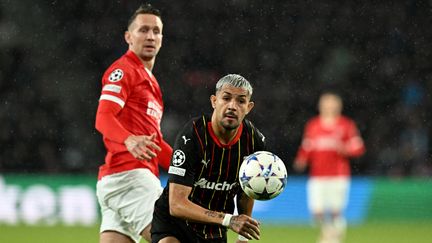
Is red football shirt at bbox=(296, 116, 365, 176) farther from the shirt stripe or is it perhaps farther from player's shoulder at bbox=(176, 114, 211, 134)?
player's shoulder at bbox=(176, 114, 211, 134)

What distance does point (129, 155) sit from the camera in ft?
20.3

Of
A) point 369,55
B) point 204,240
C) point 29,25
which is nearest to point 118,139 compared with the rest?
point 204,240

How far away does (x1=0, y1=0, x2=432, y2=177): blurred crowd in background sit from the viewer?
16.4m

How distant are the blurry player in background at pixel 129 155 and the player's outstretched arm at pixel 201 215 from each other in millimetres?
770

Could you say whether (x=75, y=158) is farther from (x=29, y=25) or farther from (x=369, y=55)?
(x=369, y=55)

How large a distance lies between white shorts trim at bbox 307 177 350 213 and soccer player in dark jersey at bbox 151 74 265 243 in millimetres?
7798

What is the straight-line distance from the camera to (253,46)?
19.2 m

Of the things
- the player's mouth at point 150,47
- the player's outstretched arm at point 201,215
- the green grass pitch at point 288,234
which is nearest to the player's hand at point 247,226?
the player's outstretched arm at point 201,215

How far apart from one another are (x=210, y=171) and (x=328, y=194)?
8.24 metres

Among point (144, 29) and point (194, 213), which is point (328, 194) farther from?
point (194, 213)

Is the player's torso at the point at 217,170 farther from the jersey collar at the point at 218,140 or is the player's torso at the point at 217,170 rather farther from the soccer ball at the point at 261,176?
the soccer ball at the point at 261,176

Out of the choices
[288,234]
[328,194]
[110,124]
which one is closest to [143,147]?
[110,124]

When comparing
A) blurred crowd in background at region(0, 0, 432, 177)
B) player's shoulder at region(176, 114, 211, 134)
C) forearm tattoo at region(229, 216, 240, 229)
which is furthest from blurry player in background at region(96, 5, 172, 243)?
blurred crowd in background at region(0, 0, 432, 177)

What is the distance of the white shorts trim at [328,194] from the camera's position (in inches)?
524
